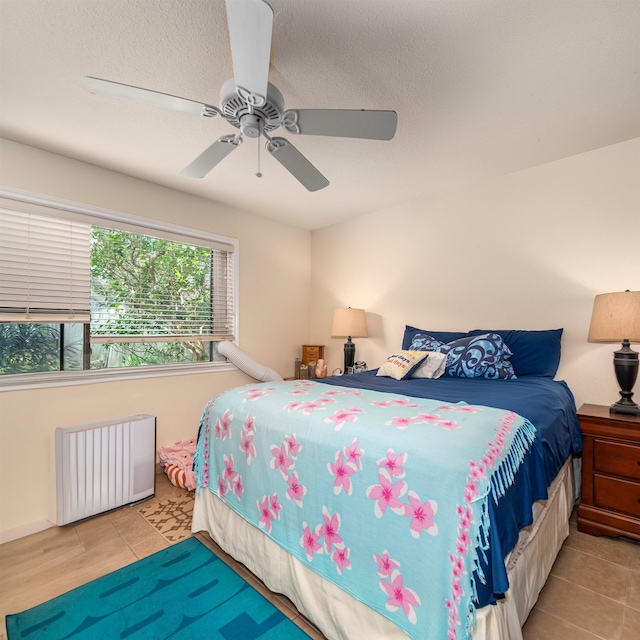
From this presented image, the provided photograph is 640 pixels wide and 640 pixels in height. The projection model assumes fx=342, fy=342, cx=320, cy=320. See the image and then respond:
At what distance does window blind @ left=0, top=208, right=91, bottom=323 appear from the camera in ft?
7.45

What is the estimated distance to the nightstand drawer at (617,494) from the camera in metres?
1.93

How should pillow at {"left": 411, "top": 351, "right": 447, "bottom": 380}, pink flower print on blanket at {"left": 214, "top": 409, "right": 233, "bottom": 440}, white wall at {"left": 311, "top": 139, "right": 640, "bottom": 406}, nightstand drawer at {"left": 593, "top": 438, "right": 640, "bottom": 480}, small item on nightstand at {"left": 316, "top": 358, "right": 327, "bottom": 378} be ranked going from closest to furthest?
pink flower print on blanket at {"left": 214, "top": 409, "right": 233, "bottom": 440}
nightstand drawer at {"left": 593, "top": 438, "right": 640, "bottom": 480}
white wall at {"left": 311, "top": 139, "right": 640, "bottom": 406}
pillow at {"left": 411, "top": 351, "right": 447, "bottom": 380}
small item on nightstand at {"left": 316, "top": 358, "right": 327, "bottom": 378}

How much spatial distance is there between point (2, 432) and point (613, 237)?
432cm

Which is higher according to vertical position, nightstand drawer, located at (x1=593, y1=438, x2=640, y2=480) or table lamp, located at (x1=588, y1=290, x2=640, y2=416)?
table lamp, located at (x1=588, y1=290, x2=640, y2=416)

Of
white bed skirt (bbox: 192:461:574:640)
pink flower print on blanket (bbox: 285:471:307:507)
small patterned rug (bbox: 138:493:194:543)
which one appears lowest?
small patterned rug (bbox: 138:493:194:543)

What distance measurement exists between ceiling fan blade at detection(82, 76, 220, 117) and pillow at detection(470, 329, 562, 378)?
253 cm

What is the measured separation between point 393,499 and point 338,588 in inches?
18.6

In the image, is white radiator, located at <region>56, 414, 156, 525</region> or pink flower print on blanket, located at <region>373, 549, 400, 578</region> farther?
white radiator, located at <region>56, 414, 156, 525</region>

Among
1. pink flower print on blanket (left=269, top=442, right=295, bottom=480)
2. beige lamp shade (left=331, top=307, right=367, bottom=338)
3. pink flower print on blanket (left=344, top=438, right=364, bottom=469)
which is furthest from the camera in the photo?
beige lamp shade (left=331, top=307, right=367, bottom=338)

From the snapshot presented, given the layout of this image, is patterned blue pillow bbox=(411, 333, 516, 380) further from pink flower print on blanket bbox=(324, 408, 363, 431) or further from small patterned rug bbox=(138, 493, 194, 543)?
small patterned rug bbox=(138, 493, 194, 543)

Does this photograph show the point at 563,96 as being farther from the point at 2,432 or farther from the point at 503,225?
the point at 2,432

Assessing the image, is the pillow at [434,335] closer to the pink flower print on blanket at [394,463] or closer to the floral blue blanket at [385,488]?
the floral blue blanket at [385,488]

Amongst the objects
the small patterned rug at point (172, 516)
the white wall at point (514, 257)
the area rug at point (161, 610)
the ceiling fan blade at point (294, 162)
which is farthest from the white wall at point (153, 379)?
the ceiling fan blade at point (294, 162)

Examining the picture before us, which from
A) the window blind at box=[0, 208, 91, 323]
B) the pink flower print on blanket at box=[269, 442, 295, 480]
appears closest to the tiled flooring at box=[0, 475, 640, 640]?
the pink flower print on blanket at box=[269, 442, 295, 480]
